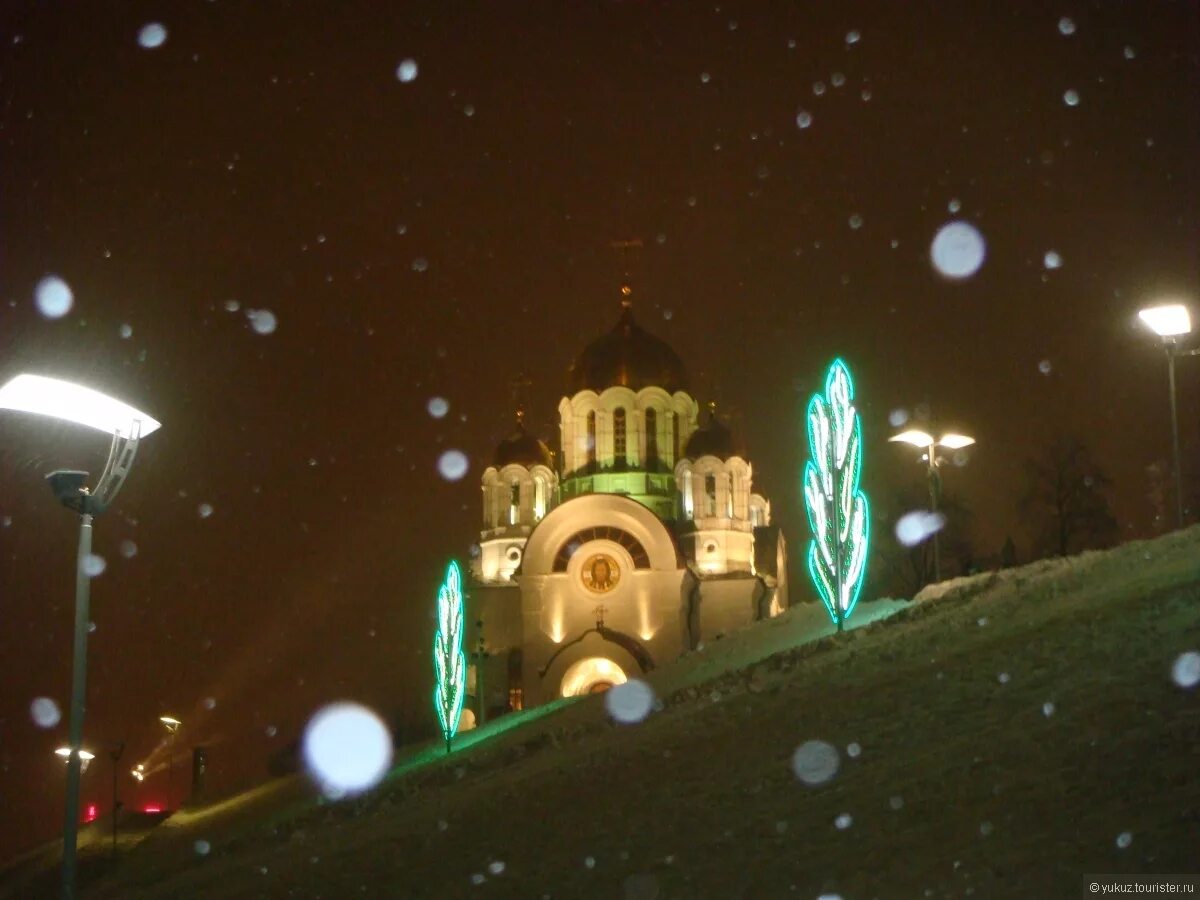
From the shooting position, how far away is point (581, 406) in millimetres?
48625

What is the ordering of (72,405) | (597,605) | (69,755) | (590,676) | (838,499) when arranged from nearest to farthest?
(69,755)
(72,405)
(838,499)
(590,676)
(597,605)

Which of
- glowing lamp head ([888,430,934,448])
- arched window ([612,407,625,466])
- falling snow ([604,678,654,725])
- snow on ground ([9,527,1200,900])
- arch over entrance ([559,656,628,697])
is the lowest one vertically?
snow on ground ([9,527,1200,900])

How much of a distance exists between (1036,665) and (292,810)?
16104 millimetres

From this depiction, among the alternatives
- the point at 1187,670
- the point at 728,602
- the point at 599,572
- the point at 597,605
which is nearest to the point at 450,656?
the point at 597,605

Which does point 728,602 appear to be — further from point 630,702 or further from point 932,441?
point 630,702

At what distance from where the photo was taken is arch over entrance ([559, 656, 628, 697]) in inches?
1688

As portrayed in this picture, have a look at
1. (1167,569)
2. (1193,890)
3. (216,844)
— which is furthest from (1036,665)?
(216,844)

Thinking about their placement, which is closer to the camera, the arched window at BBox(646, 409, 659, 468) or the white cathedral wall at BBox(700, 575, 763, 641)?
the white cathedral wall at BBox(700, 575, 763, 641)

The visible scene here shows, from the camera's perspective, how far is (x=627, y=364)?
4928 cm

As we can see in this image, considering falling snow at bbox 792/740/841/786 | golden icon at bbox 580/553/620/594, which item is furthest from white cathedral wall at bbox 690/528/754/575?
falling snow at bbox 792/740/841/786

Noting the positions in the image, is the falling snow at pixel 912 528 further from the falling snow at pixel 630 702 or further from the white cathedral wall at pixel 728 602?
the falling snow at pixel 630 702

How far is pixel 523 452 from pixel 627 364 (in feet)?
15.5

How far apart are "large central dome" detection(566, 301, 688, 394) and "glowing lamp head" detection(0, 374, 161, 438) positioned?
3715cm

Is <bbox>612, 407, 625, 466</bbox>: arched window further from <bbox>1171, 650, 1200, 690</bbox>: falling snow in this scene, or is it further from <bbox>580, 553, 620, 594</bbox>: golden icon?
<bbox>1171, 650, 1200, 690</bbox>: falling snow
